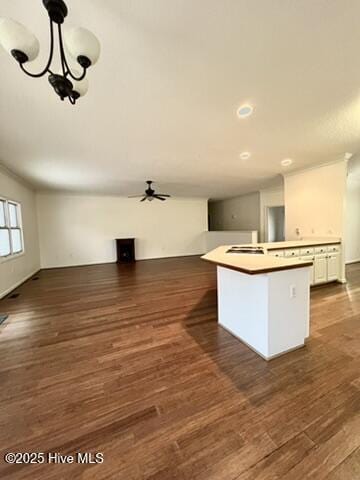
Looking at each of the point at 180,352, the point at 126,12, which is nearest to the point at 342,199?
A: the point at 180,352

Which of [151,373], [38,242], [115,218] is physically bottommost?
[151,373]

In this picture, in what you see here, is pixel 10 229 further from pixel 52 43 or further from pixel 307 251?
pixel 307 251

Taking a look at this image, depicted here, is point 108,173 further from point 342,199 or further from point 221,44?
point 342,199

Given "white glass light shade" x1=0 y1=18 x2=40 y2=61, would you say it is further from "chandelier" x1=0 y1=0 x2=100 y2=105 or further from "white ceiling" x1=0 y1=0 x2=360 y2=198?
"white ceiling" x1=0 y1=0 x2=360 y2=198

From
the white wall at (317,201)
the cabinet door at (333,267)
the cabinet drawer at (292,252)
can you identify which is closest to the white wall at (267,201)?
the white wall at (317,201)

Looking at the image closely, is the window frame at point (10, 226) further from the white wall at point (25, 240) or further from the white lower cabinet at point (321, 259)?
the white lower cabinet at point (321, 259)

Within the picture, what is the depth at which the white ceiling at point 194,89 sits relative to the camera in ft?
4.62

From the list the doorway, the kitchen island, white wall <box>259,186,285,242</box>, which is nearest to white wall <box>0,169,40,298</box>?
the kitchen island

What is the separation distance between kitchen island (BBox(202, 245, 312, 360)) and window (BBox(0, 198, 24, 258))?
462cm

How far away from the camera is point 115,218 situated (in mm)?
7859

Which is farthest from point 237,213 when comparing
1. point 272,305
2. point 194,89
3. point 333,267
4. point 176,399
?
point 176,399

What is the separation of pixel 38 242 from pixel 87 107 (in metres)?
6.06

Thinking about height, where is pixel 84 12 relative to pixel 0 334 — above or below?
above

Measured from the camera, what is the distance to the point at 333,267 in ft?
14.1
